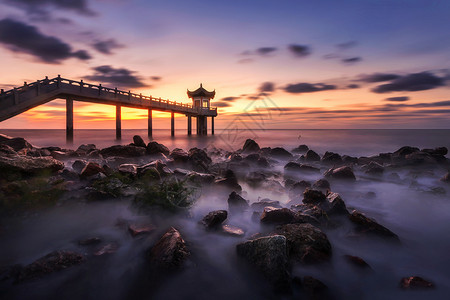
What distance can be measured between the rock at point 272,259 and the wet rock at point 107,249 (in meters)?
2.06

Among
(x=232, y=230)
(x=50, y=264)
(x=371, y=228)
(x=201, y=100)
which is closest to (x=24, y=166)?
(x=50, y=264)

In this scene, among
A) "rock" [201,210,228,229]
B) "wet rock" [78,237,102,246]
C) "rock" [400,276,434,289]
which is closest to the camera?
"rock" [400,276,434,289]

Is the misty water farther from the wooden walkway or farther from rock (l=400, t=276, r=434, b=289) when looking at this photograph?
the wooden walkway

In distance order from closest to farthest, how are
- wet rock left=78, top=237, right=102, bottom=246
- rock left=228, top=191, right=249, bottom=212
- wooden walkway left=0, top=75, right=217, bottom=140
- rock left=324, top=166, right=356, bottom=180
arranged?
wet rock left=78, top=237, right=102, bottom=246 < rock left=228, top=191, right=249, bottom=212 < rock left=324, top=166, right=356, bottom=180 < wooden walkway left=0, top=75, right=217, bottom=140

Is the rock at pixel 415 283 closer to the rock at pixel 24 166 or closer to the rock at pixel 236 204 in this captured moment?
the rock at pixel 236 204

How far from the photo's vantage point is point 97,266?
318cm

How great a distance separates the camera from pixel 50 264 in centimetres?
304

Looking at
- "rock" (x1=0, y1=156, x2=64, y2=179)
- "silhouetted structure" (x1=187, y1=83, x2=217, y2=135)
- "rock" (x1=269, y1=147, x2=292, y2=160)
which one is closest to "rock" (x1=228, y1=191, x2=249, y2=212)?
"rock" (x1=0, y1=156, x2=64, y2=179)

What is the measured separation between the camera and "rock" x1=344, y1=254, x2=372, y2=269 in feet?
11.1

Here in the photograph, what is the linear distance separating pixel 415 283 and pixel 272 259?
6.32ft

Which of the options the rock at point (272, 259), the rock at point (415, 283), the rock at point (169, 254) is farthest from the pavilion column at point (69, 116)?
the rock at point (415, 283)

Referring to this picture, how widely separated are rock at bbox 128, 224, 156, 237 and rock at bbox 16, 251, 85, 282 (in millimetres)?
789

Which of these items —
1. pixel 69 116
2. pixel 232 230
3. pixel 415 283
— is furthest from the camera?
pixel 69 116

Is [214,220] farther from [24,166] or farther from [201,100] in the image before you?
[201,100]
